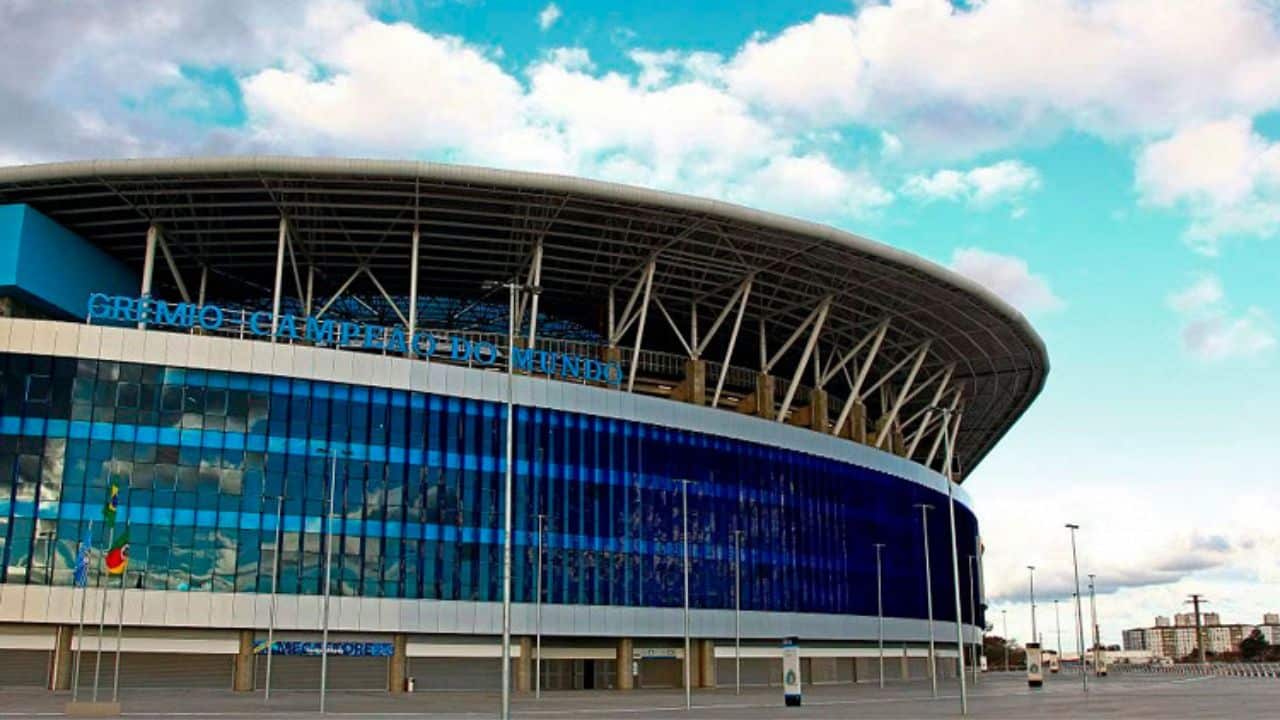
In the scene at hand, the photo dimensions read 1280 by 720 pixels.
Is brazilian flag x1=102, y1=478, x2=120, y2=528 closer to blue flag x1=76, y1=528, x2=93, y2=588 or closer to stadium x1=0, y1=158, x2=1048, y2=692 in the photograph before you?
stadium x1=0, y1=158, x2=1048, y2=692

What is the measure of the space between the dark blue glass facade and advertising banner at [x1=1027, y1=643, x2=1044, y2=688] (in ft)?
49.4

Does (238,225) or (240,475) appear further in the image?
(238,225)

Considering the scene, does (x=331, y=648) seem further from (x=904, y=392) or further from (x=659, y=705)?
(x=904, y=392)

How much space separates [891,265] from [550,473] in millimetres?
26290

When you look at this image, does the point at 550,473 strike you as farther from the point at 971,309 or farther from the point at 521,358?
the point at 971,309

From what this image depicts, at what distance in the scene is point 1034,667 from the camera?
80000 millimetres

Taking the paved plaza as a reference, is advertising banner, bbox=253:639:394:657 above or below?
above

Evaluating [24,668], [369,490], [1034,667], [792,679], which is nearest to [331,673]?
[369,490]

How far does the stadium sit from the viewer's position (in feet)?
202

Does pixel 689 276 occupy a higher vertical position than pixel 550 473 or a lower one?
higher

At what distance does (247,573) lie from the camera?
6300 cm

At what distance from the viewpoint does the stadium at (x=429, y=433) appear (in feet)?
202

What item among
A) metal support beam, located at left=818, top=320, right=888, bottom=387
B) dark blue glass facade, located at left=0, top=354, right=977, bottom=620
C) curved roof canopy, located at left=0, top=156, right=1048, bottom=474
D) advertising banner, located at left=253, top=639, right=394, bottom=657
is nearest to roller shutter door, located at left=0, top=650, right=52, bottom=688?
dark blue glass facade, located at left=0, top=354, right=977, bottom=620

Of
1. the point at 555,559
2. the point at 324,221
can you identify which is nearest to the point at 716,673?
the point at 555,559
